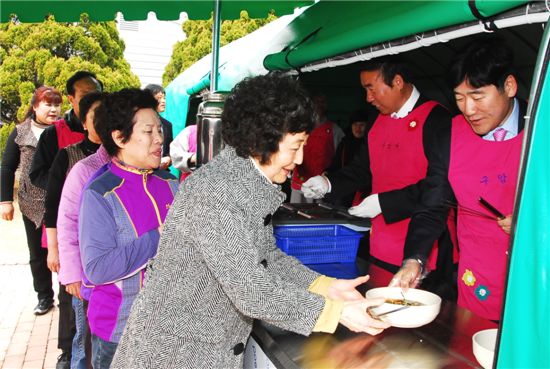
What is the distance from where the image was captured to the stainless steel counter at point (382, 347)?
156 centimetres

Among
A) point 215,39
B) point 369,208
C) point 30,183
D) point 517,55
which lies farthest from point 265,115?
point 30,183

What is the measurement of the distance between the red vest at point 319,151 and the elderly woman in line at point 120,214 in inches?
126

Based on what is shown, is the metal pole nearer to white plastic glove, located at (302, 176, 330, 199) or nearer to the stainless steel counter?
white plastic glove, located at (302, 176, 330, 199)

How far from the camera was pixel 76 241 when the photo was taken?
2557 millimetres

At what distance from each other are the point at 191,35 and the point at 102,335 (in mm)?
14269

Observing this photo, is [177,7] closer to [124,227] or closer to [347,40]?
[347,40]

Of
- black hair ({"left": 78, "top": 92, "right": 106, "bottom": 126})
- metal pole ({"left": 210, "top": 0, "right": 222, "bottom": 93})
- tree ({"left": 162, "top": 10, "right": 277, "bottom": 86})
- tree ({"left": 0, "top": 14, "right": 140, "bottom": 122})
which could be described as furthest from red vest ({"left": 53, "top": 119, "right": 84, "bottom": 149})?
tree ({"left": 162, "top": 10, "right": 277, "bottom": 86})

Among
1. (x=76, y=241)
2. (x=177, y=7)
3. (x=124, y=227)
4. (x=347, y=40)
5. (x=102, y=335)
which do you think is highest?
(x=177, y=7)

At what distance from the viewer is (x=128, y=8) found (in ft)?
15.4

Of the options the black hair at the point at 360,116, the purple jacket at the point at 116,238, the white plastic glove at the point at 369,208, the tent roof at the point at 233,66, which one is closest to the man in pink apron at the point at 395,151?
the white plastic glove at the point at 369,208

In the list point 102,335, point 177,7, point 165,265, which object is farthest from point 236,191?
point 177,7

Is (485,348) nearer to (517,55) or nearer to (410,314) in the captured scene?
(410,314)

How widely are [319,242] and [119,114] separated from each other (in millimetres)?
1145

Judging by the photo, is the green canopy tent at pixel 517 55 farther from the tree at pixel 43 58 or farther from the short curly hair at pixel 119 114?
the tree at pixel 43 58
